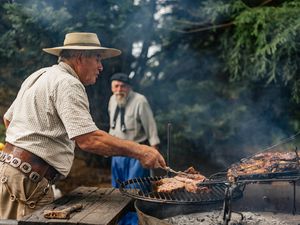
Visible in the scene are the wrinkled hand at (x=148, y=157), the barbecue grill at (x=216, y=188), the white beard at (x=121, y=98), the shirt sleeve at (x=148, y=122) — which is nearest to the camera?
the barbecue grill at (x=216, y=188)

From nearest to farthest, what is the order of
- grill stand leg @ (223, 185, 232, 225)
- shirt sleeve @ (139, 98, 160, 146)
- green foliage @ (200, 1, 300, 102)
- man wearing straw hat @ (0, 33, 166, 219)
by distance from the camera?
grill stand leg @ (223, 185, 232, 225), man wearing straw hat @ (0, 33, 166, 219), green foliage @ (200, 1, 300, 102), shirt sleeve @ (139, 98, 160, 146)

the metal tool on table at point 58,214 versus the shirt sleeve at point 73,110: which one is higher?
the shirt sleeve at point 73,110

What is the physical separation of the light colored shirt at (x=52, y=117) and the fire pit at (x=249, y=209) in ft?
2.87

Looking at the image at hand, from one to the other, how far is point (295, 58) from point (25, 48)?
16.2 ft

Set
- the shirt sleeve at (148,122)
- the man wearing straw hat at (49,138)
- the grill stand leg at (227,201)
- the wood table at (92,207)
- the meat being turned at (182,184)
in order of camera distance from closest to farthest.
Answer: the grill stand leg at (227,201) → the wood table at (92,207) → the man wearing straw hat at (49,138) → the meat being turned at (182,184) → the shirt sleeve at (148,122)

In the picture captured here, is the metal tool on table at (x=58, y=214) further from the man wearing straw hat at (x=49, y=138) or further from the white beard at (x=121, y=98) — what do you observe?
the white beard at (x=121, y=98)

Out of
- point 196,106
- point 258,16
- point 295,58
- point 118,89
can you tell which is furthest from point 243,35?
point 118,89

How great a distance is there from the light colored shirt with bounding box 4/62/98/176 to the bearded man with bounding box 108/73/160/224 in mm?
3557

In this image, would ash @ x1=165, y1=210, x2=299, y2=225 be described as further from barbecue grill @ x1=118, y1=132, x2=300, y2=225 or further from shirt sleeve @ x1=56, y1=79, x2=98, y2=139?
shirt sleeve @ x1=56, y1=79, x2=98, y2=139

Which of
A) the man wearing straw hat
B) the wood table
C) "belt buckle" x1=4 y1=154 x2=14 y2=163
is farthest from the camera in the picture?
"belt buckle" x1=4 y1=154 x2=14 y2=163

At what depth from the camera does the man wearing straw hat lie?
3371 millimetres

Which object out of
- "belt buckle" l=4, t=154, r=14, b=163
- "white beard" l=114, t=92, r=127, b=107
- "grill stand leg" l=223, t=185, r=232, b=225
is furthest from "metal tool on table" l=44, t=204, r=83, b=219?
"white beard" l=114, t=92, r=127, b=107

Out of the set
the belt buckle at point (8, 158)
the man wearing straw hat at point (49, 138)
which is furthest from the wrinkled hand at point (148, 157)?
the belt buckle at point (8, 158)

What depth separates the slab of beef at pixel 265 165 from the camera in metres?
3.82
